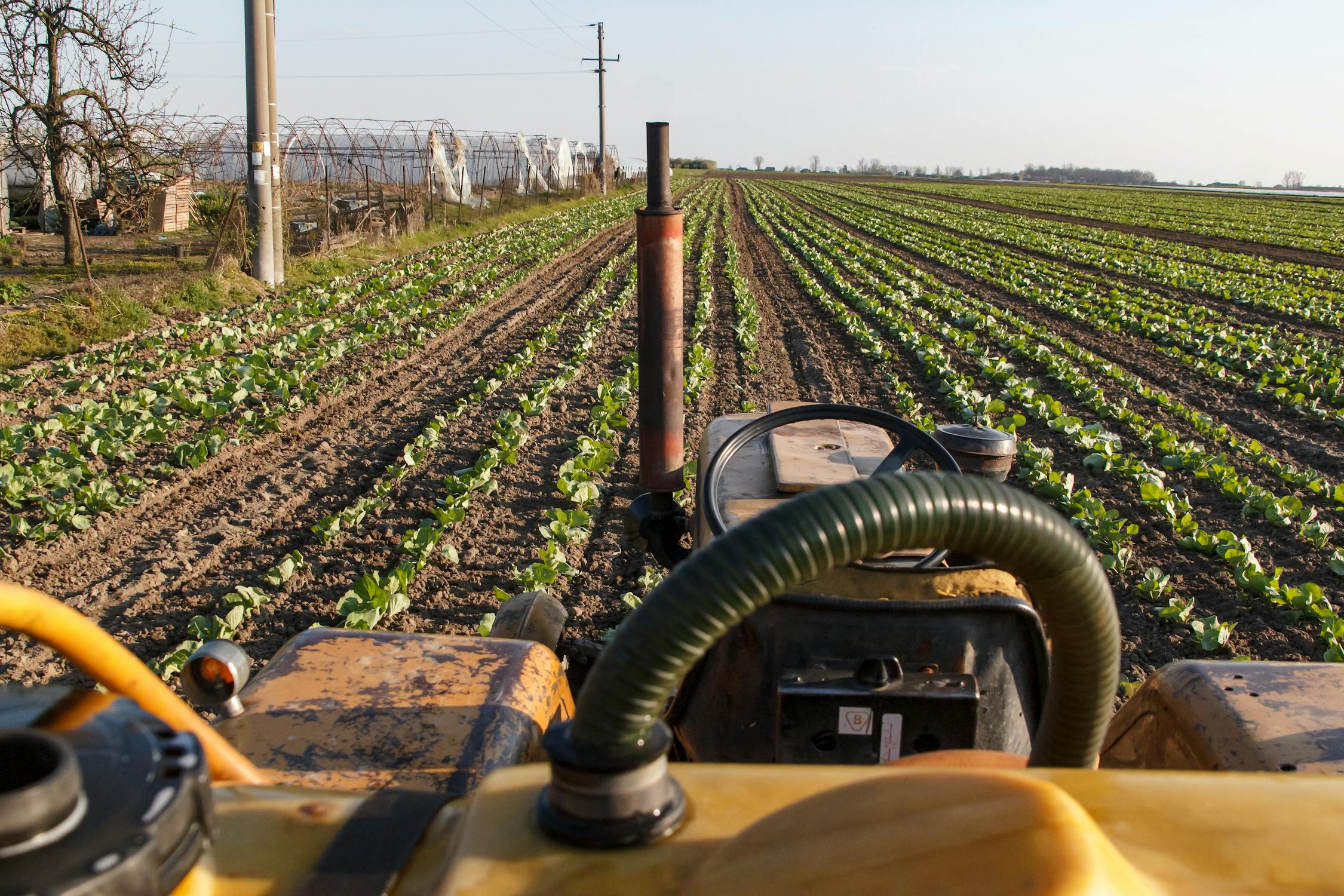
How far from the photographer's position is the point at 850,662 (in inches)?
75.0

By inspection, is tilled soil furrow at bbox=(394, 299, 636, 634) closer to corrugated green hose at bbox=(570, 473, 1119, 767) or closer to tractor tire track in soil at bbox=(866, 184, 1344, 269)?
corrugated green hose at bbox=(570, 473, 1119, 767)

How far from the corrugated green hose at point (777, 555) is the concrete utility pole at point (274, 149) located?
1390 centimetres

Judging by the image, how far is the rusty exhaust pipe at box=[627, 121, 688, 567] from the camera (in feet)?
8.89

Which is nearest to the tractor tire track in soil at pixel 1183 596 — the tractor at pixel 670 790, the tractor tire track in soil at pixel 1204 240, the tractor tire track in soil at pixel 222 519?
the tractor at pixel 670 790

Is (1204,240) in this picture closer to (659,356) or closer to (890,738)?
(659,356)

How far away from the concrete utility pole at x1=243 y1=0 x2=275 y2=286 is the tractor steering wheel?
490 inches

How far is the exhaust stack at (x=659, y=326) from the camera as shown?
271 centimetres

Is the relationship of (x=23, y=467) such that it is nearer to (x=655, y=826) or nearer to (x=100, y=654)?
(x=100, y=654)

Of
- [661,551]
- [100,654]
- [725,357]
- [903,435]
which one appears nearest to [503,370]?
[725,357]

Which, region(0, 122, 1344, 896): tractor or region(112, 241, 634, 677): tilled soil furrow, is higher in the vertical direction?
region(0, 122, 1344, 896): tractor

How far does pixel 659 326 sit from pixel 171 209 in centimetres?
1993

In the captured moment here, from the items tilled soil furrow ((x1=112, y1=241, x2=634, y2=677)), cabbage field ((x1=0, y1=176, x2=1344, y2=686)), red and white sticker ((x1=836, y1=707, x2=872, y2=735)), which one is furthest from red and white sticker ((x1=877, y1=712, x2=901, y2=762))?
tilled soil furrow ((x1=112, y1=241, x2=634, y2=677))

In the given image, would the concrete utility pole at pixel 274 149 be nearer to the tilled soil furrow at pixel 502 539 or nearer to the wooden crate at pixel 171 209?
the wooden crate at pixel 171 209

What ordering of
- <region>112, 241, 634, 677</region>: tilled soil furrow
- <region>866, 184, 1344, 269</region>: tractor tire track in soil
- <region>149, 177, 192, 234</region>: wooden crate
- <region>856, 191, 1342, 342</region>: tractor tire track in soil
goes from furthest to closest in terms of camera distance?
<region>866, 184, 1344, 269</region>: tractor tire track in soil → <region>149, 177, 192, 234</region>: wooden crate → <region>856, 191, 1342, 342</region>: tractor tire track in soil → <region>112, 241, 634, 677</region>: tilled soil furrow
